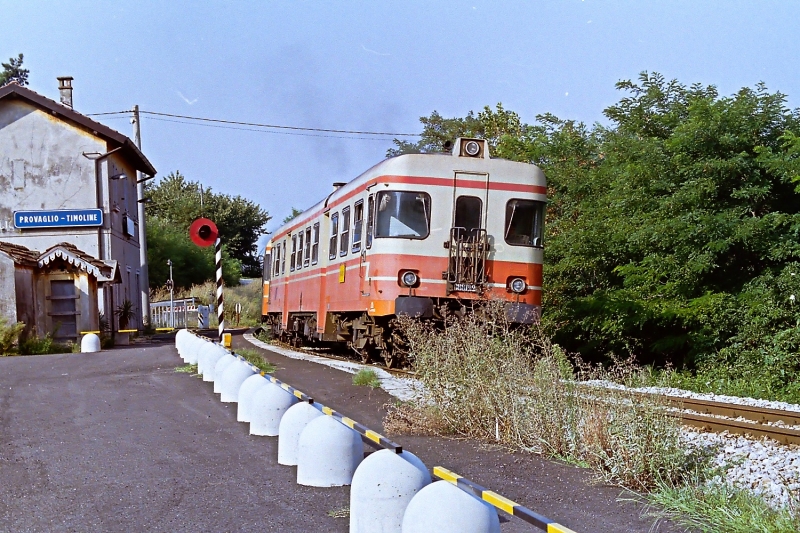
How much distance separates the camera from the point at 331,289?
58.3 feet

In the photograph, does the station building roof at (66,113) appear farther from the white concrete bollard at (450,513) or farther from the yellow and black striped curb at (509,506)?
the white concrete bollard at (450,513)

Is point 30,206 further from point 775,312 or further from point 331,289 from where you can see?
point 775,312

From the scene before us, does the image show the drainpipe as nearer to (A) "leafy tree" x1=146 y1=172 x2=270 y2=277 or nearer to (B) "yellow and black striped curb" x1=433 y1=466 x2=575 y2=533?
(B) "yellow and black striped curb" x1=433 y1=466 x2=575 y2=533

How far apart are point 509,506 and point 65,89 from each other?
33.6 metres

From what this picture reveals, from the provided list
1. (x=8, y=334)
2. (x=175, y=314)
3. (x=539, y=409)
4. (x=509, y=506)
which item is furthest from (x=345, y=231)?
(x=175, y=314)

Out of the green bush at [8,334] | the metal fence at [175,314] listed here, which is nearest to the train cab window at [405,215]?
the green bush at [8,334]

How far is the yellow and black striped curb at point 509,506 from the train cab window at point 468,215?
9.36 meters

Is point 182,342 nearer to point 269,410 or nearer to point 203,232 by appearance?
point 203,232

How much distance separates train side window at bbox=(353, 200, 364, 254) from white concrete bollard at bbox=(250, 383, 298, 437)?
665 centimetres

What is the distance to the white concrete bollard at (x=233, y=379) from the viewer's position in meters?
11.2

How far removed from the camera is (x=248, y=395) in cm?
958

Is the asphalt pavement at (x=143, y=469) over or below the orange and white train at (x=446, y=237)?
below

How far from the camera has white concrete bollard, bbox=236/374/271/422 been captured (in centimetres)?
953

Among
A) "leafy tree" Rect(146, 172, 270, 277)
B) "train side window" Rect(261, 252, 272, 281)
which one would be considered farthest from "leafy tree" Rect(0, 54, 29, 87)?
"train side window" Rect(261, 252, 272, 281)
